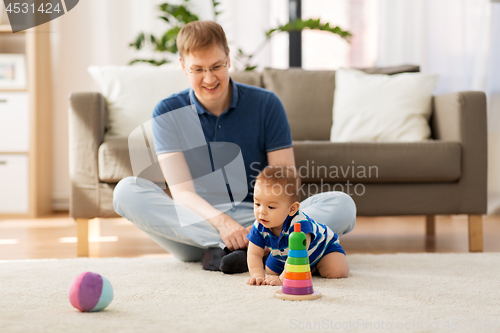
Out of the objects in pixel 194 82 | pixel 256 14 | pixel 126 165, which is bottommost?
pixel 126 165

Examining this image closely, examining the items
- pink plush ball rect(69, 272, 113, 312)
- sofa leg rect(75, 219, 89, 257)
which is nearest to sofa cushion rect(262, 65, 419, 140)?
sofa leg rect(75, 219, 89, 257)

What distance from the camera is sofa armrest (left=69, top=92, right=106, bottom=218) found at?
1799 mm

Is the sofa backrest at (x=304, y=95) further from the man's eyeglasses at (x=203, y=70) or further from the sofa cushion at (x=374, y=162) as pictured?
the man's eyeglasses at (x=203, y=70)

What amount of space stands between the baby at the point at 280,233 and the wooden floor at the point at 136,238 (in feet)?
1.77

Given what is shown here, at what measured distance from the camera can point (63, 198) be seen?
10.4 feet

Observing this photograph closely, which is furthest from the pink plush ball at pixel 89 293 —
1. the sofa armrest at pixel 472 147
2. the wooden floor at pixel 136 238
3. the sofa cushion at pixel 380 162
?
the sofa armrest at pixel 472 147

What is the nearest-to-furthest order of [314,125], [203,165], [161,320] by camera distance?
[161,320] < [203,165] < [314,125]

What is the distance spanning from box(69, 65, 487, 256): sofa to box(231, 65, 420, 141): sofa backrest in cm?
56

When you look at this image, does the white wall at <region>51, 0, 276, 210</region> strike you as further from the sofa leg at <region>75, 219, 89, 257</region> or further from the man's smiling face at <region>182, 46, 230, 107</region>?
the man's smiling face at <region>182, 46, 230, 107</region>

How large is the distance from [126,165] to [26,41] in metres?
1.67

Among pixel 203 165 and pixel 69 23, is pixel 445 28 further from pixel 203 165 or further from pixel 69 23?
pixel 69 23

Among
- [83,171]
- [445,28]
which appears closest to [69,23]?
[83,171]

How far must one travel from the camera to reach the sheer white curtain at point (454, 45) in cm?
294

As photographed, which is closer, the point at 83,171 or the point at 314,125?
the point at 83,171
